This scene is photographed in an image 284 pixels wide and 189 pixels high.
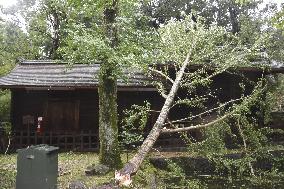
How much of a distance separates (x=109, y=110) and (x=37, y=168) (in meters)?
4.10

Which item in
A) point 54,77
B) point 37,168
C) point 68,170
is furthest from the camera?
point 54,77

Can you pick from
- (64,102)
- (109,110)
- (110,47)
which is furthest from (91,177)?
(64,102)

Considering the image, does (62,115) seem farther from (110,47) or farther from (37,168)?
(37,168)

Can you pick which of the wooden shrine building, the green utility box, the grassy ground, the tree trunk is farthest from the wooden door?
the green utility box

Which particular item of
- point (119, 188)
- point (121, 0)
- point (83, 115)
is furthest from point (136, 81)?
point (119, 188)

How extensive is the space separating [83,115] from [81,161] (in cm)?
517

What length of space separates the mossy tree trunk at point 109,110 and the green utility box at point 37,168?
11.5 feet

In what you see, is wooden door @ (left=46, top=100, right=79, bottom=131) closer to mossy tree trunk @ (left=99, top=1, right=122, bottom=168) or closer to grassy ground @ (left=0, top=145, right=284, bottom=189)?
grassy ground @ (left=0, top=145, right=284, bottom=189)

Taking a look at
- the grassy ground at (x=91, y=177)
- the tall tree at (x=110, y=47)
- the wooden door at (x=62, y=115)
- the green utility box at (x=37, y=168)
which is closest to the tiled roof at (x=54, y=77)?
the wooden door at (x=62, y=115)

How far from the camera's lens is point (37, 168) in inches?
321

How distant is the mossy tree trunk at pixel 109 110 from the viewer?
11727mm

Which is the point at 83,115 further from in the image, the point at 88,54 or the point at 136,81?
the point at 88,54

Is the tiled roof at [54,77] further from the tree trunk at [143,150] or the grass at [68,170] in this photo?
the tree trunk at [143,150]

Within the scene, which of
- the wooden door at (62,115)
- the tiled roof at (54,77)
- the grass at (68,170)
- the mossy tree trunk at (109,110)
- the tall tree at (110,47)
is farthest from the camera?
the wooden door at (62,115)
